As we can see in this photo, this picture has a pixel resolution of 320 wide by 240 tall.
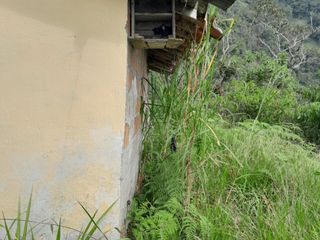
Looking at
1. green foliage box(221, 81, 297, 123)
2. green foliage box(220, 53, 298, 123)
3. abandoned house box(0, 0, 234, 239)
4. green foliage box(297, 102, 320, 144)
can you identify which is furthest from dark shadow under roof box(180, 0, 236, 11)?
green foliage box(297, 102, 320, 144)

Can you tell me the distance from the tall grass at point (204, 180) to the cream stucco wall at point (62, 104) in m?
0.69

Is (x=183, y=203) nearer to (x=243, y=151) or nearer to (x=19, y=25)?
(x=243, y=151)

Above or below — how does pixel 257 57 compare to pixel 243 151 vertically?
above

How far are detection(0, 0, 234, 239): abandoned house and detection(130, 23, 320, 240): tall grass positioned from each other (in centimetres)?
72

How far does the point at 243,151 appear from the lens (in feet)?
15.5

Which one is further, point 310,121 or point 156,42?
point 310,121

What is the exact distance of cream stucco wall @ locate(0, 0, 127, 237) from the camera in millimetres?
2713

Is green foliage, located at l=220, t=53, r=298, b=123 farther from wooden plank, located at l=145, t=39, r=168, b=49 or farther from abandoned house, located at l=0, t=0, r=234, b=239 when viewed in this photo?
abandoned house, located at l=0, t=0, r=234, b=239

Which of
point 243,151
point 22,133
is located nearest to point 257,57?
point 243,151

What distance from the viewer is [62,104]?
2.72 m

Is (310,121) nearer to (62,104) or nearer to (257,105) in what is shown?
(257,105)

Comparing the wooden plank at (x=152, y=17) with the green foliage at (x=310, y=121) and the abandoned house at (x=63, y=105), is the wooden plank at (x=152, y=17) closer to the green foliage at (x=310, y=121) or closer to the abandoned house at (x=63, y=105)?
the abandoned house at (x=63, y=105)

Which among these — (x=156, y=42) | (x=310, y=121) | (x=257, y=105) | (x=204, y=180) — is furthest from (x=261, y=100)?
(x=156, y=42)

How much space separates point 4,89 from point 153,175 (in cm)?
180
